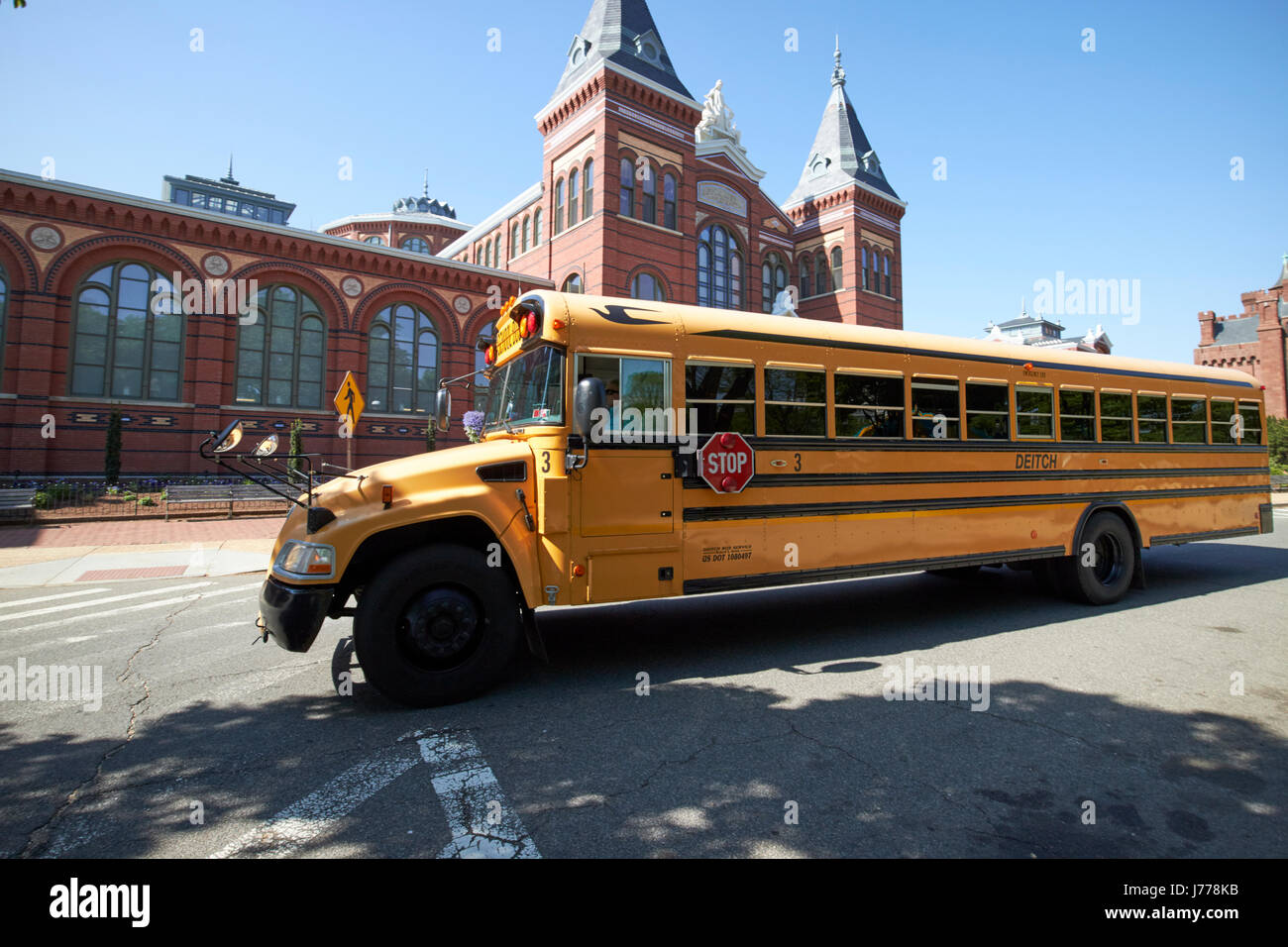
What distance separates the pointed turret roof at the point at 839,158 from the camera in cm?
3862

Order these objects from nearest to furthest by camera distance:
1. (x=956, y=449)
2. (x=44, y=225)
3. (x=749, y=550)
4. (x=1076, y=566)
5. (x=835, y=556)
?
(x=749, y=550) → (x=835, y=556) → (x=956, y=449) → (x=1076, y=566) → (x=44, y=225)

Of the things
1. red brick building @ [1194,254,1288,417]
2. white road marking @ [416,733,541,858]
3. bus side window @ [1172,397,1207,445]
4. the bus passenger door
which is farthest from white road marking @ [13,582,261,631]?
red brick building @ [1194,254,1288,417]

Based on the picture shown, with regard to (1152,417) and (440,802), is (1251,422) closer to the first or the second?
(1152,417)

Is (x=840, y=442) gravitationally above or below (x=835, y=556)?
above

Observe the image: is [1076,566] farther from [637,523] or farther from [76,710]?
[76,710]

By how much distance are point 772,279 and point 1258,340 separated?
5870cm

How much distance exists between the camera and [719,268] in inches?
1326

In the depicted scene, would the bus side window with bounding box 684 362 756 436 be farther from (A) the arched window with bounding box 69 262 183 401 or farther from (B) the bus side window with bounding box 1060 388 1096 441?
(A) the arched window with bounding box 69 262 183 401

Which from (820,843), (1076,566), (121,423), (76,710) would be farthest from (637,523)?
(121,423)

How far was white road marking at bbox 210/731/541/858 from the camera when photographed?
8.90 feet

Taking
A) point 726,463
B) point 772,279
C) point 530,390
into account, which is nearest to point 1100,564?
point 726,463

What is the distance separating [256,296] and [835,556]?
25234 mm

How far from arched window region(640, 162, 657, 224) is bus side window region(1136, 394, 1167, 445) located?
76.8ft

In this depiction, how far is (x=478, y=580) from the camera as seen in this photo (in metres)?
4.34
